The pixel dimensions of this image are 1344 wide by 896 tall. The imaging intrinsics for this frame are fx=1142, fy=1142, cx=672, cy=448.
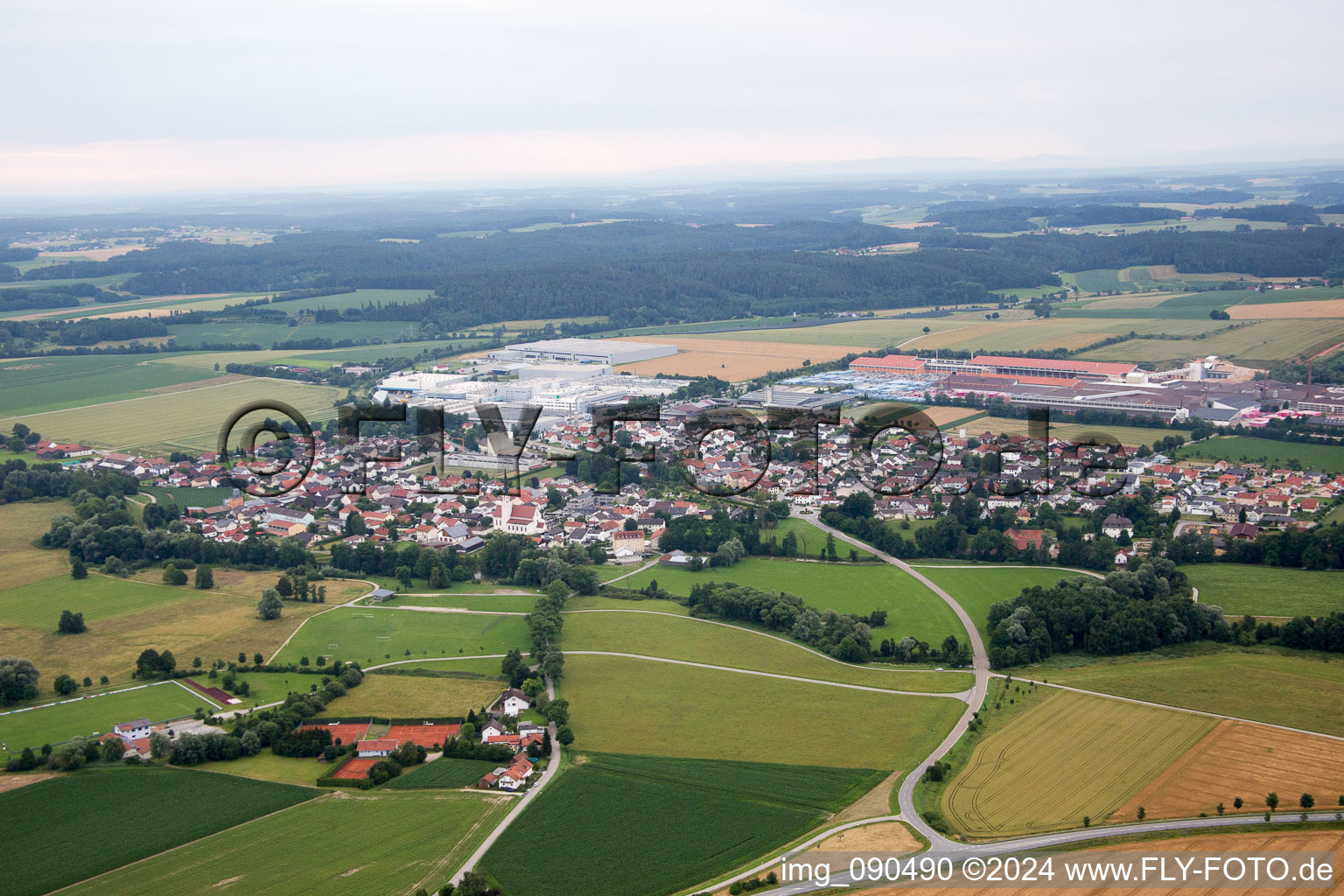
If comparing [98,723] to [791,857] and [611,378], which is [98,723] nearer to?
[791,857]

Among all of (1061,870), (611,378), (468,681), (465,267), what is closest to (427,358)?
(611,378)

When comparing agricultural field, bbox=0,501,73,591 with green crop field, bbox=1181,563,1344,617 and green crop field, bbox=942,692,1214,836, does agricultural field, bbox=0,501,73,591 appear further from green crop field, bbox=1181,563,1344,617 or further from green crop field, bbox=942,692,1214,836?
green crop field, bbox=1181,563,1344,617

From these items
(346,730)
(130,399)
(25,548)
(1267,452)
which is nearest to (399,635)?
(346,730)

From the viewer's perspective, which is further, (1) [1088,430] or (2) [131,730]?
(1) [1088,430]

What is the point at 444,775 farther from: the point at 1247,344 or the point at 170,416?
the point at 1247,344

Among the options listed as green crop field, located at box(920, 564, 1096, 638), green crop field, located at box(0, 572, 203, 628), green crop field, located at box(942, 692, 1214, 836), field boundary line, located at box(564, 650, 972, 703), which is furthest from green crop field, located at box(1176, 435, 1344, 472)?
green crop field, located at box(0, 572, 203, 628)
